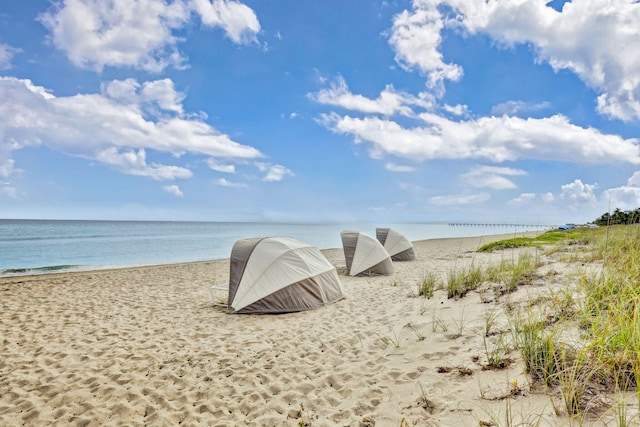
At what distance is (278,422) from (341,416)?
2.37 ft

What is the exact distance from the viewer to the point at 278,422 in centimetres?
384

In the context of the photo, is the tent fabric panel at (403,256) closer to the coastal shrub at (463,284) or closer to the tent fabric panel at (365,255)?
the tent fabric panel at (365,255)

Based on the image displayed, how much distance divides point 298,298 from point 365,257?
6.23 meters

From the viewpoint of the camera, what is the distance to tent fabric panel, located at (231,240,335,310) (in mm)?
8641

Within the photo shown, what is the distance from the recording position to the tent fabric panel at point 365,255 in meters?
14.3

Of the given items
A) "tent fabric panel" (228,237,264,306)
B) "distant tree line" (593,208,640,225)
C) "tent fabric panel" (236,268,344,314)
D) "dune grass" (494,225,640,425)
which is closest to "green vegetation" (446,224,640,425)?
"dune grass" (494,225,640,425)

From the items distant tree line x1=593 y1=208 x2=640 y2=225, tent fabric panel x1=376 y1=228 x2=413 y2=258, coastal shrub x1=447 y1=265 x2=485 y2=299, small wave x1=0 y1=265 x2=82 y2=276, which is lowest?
small wave x1=0 y1=265 x2=82 y2=276

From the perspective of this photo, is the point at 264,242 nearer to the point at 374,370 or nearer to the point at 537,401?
the point at 374,370

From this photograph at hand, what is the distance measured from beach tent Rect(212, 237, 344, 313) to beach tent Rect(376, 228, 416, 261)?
1075 centimetres

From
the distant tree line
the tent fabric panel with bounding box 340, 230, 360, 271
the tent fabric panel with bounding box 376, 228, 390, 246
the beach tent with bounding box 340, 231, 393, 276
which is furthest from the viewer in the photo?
the tent fabric panel with bounding box 376, 228, 390, 246

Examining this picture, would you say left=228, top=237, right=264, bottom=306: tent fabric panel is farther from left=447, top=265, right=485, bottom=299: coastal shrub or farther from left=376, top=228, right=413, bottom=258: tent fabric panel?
left=376, top=228, right=413, bottom=258: tent fabric panel

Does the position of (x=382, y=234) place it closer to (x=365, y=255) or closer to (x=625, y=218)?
(x=365, y=255)

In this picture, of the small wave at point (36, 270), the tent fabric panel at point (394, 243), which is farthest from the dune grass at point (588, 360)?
the small wave at point (36, 270)

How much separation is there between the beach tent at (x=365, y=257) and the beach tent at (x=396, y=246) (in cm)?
493
